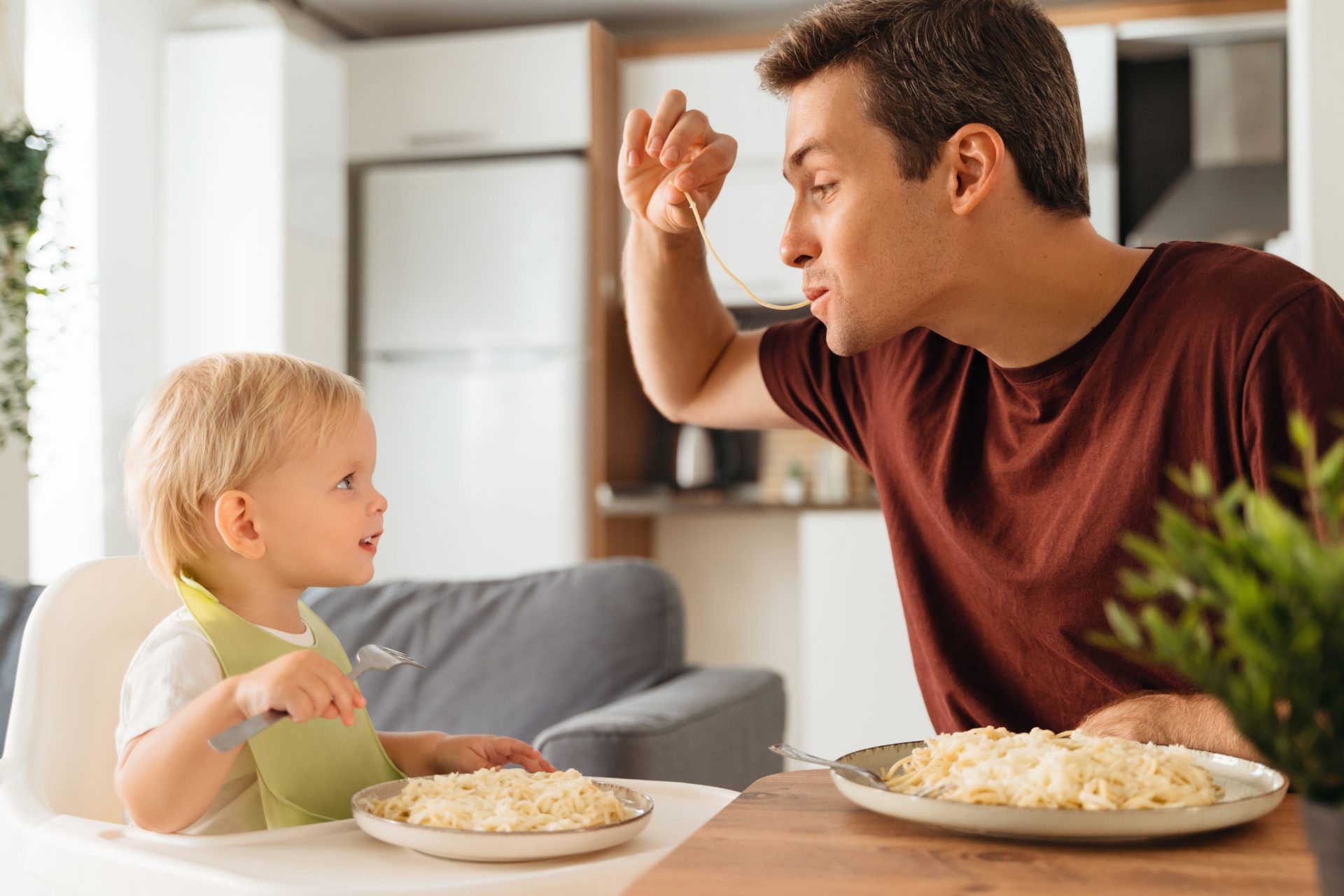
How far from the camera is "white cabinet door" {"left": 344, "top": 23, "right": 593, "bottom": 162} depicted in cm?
437

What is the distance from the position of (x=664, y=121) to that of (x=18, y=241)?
2193 mm

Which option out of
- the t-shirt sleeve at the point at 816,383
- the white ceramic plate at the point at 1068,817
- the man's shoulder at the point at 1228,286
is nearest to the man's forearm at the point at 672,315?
the t-shirt sleeve at the point at 816,383

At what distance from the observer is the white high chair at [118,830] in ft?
2.68

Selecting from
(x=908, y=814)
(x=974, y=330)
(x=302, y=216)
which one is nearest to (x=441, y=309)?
(x=302, y=216)

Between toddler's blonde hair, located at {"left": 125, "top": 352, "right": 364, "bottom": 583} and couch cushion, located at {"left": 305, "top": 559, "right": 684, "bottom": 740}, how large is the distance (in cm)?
103

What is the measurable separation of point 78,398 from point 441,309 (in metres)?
1.26

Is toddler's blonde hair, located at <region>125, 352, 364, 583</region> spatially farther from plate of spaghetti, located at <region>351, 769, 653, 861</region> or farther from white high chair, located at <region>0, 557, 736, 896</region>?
plate of spaghetti, located at <region>351, 769, 653, 861</region>

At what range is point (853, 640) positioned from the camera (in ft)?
13.2

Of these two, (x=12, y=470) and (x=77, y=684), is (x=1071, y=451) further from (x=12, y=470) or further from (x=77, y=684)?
(x=12, y=470)

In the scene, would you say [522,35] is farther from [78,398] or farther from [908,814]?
[908,814]

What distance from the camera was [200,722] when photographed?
37.0 inches

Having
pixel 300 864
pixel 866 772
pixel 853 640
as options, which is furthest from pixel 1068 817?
pixel 853 640

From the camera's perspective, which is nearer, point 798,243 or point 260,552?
point 260,552

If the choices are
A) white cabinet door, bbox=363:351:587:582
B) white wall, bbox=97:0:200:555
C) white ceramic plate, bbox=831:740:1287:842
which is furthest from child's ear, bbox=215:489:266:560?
white cabinet door, bbox=363:351:587:582
